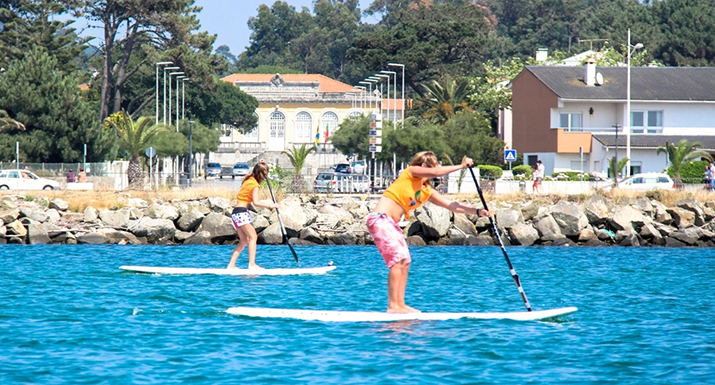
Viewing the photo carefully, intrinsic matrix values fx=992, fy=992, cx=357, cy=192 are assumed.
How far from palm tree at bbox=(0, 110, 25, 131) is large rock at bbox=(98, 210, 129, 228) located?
81.8 ft

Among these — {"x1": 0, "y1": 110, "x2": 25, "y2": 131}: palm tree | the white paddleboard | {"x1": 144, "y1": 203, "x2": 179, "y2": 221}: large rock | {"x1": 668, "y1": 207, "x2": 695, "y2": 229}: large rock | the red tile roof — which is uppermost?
the red tile roof

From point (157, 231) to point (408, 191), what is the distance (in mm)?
18070

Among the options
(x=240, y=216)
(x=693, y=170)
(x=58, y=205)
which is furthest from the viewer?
(x=693, y=170)

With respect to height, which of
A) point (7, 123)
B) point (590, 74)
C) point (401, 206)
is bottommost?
point (401, 206)

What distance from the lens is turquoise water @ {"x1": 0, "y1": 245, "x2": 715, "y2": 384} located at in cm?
962

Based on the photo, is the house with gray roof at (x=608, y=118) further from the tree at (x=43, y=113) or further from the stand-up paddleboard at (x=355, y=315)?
the stand-up paddleboard at (x=355, y=315)

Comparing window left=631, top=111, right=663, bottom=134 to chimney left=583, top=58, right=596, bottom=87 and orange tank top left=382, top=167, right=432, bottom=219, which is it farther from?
orange tank top left=382, top=167, right=432, bottom=219

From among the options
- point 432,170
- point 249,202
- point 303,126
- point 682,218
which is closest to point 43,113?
point 682,218

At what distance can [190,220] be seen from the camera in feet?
92.6

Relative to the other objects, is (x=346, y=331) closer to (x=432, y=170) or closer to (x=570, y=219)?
Result: (x=432, y=170)

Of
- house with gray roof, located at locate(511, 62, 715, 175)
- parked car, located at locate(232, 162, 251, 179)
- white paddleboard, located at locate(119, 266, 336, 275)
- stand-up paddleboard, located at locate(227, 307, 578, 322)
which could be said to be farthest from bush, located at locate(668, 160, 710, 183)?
parked car, located at locate(232, 162, 251, 179)

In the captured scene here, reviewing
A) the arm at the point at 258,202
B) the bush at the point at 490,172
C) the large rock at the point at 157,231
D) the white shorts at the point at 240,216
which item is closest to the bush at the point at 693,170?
the bush at the point at 490,172

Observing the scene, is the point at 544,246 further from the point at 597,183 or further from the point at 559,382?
the point at 559,382

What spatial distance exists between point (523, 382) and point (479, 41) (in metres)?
77.7
